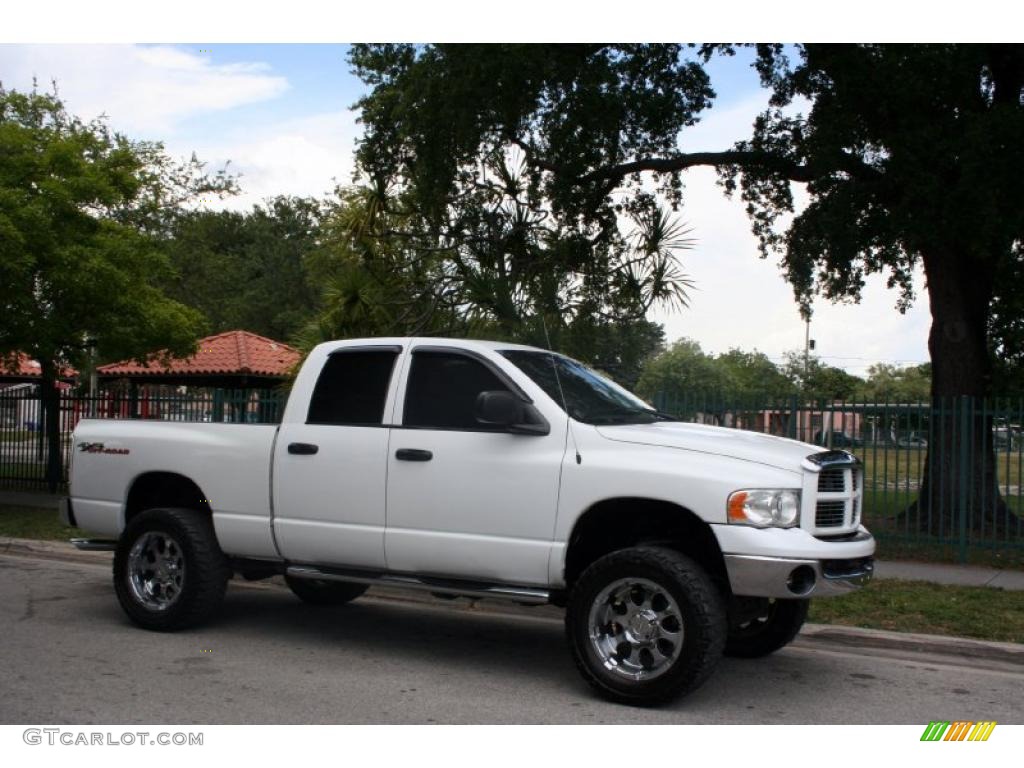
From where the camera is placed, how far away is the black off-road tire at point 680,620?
602cm

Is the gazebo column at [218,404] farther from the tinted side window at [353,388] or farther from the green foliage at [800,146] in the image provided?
the tinted side window at [353,388]

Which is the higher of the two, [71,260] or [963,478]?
[71,260]

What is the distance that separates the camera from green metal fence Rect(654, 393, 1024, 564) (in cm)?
1291

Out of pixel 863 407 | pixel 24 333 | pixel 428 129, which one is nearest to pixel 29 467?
pixel 24 333

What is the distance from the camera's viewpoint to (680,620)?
6.09 m

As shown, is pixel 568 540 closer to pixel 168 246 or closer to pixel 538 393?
pixel 538 393

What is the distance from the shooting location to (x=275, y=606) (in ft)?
31.0

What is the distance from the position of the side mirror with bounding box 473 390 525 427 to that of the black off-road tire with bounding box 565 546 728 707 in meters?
1.01

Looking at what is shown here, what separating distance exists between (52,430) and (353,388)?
44.7 feet

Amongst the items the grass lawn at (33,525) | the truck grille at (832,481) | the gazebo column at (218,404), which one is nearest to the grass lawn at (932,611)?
the truck grille at (832,481)

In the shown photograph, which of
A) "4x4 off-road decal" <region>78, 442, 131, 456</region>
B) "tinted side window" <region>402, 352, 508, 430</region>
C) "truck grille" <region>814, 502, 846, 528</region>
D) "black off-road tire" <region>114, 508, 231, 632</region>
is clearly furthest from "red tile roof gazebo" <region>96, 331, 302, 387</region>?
"truck grille" <region>814, 502, 846, 528</region>

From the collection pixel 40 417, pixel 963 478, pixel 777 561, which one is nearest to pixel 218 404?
pixel 40 417

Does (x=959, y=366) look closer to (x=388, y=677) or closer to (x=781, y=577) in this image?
(x=781, y=577)

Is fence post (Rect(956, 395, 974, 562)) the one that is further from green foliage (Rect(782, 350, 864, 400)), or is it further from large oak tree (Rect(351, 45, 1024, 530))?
green foliage (Rect(782, 350, 864, 400))
